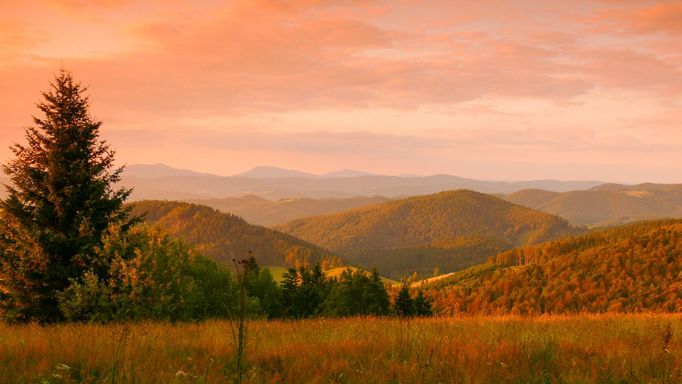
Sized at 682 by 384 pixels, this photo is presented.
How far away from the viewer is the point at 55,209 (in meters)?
24.0

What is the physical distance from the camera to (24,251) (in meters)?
22.8

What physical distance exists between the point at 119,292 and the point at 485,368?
67.4ft

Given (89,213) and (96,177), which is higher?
(96,177)

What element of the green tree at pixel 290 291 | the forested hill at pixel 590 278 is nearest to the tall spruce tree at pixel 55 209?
the green tree at pixel 290 291

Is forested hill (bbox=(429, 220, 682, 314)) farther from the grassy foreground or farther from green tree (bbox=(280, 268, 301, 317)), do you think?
the grassy foreground

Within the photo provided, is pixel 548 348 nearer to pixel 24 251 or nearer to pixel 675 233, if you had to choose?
pixel 24 251

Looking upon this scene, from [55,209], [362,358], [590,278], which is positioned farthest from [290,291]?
[590,278]

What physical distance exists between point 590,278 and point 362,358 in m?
149

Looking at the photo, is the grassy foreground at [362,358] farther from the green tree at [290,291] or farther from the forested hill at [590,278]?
the forested hill at [590,278]

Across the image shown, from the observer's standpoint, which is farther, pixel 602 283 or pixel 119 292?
pixel 602 283

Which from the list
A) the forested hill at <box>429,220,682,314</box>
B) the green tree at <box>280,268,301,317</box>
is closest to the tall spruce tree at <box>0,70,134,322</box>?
the green tree at <box>280,268,301,317</box>

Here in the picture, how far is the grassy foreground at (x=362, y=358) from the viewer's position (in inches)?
263

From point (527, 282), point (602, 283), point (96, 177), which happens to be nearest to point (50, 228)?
point (96, 177)

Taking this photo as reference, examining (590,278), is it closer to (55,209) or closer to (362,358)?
(55,209)
